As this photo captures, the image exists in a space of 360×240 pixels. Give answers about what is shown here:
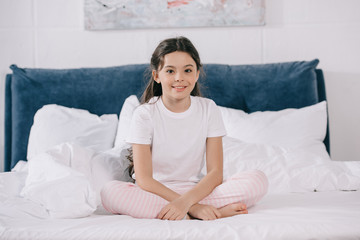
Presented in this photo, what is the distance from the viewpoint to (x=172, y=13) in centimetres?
276

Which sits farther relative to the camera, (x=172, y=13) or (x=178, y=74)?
(x=172, y=13)

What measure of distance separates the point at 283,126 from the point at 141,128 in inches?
34.6

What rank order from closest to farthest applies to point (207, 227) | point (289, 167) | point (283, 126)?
point (207, 227) → point (289, 167) → point (283, 126)

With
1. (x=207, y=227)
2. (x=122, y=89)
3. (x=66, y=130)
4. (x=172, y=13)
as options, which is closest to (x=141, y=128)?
(x=207, y=227)

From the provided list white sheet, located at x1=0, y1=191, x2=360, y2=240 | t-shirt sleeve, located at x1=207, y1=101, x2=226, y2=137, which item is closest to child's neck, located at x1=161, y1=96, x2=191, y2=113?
t-shirt sleeve, located at x1=207, y1=101, x2=226, y2=137

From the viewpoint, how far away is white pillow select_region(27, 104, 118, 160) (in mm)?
2291

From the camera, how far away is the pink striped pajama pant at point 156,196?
1471 mm

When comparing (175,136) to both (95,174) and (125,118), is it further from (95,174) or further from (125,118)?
(125,118)

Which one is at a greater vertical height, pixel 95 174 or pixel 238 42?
pixel 238 42

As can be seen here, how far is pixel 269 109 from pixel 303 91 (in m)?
0.22

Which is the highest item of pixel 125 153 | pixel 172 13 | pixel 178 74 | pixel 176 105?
pixel 172 13

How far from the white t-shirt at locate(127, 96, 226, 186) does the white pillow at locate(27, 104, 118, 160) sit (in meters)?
0.60

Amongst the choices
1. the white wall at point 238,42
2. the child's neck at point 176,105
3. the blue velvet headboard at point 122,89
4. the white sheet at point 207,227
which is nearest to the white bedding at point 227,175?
the white sheet at point 207,227

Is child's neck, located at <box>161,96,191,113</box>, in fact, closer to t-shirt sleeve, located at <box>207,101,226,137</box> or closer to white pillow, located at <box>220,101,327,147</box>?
t-shirt sleeve, located at <box>207,101,226,137</box>
